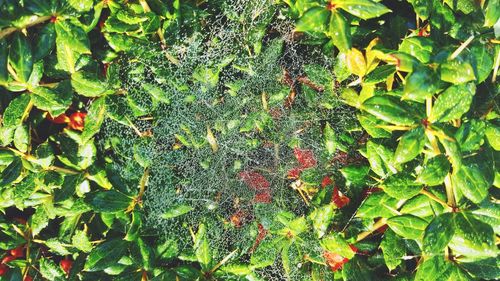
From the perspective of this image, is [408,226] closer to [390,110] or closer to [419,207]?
[419,207]

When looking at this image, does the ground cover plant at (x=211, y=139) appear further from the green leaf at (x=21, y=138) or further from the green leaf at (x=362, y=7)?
the green leaf at (x=362, y=7)

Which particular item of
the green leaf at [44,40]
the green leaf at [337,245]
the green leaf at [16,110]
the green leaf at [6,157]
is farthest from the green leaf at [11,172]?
the green leaf at [337,245]

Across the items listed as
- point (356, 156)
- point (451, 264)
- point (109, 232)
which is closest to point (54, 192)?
point (109, 232)

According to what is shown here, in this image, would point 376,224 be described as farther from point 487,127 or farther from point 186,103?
point 186,103

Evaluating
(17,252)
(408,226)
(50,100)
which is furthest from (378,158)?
(17,252)

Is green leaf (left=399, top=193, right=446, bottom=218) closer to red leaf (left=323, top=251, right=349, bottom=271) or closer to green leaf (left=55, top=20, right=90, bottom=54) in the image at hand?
red leaf (left=323, top=251, right=349, bottom=271)

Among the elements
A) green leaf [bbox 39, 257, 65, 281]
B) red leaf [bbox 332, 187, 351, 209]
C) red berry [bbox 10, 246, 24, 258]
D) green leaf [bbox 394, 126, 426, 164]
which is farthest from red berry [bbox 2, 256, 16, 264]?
green leaf [bbox 394, 126, 426, 164]
